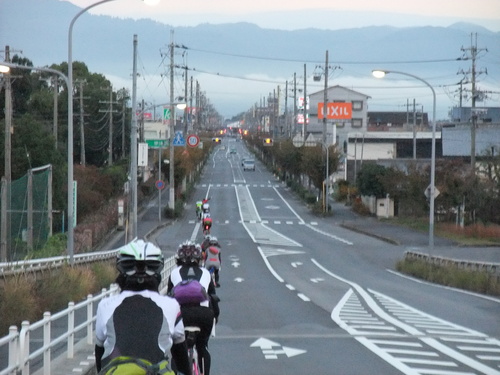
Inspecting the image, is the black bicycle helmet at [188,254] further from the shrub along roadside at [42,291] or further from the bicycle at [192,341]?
the shrub along roadside at [42,291]

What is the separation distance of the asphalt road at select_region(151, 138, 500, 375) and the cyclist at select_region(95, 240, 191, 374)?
6.45 m

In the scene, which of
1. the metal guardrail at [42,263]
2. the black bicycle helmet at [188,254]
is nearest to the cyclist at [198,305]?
the black bicycle helmet at [188,254]

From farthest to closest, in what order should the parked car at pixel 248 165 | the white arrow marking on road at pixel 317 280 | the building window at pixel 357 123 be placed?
the building window at pixel 357 123 → the parked car at pixel 248 165 → the white arrow marking on road at pixel 317 280

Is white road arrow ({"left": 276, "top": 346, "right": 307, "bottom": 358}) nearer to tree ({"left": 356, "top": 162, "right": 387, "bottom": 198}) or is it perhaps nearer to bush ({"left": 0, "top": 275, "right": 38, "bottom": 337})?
bush ({"left": 0, "top": 275, "right": 38, "bottom": 337})

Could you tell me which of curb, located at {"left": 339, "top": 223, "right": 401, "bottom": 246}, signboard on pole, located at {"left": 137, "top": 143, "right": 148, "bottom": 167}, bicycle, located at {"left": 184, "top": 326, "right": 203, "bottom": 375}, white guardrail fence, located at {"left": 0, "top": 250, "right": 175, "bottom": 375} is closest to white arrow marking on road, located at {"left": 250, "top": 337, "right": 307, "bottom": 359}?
white guardrail fence, located at {"left": 0, "top": 250, "right": 175, "bottom": 375}

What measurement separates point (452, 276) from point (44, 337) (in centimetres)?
2448

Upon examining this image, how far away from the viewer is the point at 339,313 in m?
21.3

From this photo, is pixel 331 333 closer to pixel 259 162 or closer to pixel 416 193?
pixel 416 193

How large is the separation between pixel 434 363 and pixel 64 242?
26527 mm

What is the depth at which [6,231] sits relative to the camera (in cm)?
2894

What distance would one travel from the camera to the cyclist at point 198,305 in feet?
32.5

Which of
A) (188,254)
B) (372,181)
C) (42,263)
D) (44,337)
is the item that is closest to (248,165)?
(372,181)

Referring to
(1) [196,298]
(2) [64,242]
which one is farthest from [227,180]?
(1) [196,298]

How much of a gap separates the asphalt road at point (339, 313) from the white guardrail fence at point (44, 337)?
2.08 m
